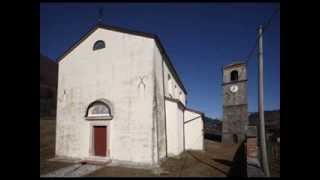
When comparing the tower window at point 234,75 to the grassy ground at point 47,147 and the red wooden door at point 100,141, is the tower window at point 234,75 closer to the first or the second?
the red wooden door at point 100,141

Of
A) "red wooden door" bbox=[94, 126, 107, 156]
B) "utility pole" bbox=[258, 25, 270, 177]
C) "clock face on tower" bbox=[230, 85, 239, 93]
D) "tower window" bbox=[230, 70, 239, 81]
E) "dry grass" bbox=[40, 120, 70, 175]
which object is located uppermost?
"tower window" bbox=[230, 70, 239, 81]

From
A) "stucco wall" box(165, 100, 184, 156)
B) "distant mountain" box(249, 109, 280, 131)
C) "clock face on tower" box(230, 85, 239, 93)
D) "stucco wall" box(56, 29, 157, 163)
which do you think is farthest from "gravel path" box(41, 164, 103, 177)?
"distant mountain" box(249, 109, 280, 131)

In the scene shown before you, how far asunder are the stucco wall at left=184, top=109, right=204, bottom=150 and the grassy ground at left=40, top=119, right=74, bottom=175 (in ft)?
36.7

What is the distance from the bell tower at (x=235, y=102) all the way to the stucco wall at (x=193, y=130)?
7.28 m

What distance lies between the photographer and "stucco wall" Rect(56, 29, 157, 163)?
1272 centimetres

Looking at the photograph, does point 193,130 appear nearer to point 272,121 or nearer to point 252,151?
point 252,151

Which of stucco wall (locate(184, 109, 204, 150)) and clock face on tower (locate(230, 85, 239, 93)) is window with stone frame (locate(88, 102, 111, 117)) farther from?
clock face on tower (locate(230, 85, 239, 93))

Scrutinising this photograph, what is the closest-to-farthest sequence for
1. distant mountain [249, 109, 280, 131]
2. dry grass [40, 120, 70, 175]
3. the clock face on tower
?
1. dry grass [40, 120, 70, 175]
2. the clock face on tower
3. distant mountain [249, 109, 280, 131]

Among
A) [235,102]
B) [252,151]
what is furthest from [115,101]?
[235,102]

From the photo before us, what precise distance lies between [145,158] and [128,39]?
7223 millimetres

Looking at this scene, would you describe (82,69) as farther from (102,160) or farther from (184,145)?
(184,145)

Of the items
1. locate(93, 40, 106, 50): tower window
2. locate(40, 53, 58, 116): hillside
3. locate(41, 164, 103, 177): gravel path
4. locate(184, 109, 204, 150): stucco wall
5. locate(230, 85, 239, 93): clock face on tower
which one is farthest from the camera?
locate(40, 53, 58, 116): hillside
